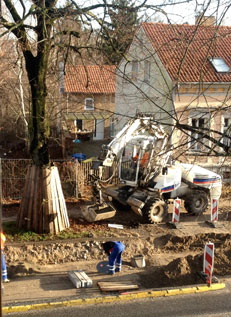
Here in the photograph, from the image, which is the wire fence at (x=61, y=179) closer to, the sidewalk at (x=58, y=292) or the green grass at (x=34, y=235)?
the green grass at (x=34, y=235)

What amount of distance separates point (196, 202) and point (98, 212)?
471 cm

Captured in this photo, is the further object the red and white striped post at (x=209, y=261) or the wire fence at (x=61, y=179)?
the wire fence at (x=61, y=179)

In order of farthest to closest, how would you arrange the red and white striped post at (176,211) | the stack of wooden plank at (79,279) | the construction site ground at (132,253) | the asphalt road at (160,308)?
the red and white striped post at (176,211)
the construction site ground at (132,253)
the stack of wooden plank at (79,279)
the asphalt road at (160,308)

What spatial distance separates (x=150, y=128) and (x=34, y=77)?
4.75m

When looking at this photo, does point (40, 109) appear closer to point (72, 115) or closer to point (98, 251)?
point (98, 251)

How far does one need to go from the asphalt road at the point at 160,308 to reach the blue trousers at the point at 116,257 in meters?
1.61

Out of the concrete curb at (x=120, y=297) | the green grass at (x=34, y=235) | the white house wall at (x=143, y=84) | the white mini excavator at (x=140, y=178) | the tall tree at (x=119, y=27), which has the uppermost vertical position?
the tall tree at (x=119, y=27)

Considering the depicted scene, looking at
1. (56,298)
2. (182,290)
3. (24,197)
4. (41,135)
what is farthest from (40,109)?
(182,290)

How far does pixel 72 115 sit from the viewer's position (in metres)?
33.3

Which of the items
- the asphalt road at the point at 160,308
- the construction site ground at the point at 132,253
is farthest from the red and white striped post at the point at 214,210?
the asphalt road at the point at 160,308

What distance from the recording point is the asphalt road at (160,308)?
8.34m

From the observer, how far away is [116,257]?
10.4 m

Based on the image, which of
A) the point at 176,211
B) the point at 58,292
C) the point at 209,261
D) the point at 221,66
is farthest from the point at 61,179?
the point at 221,66

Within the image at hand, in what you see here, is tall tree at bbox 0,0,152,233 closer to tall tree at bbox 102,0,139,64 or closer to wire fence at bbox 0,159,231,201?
tall tree at bbox 102,0,139,64
